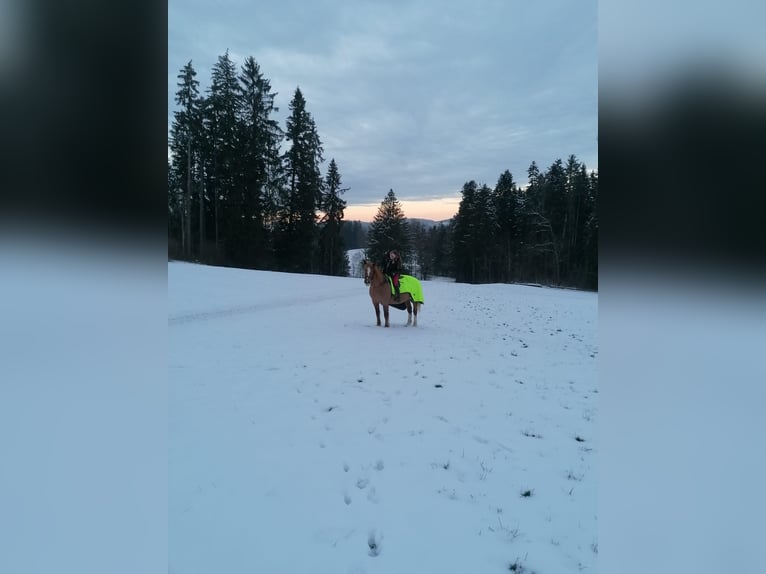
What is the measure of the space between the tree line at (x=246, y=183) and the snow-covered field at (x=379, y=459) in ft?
62.5

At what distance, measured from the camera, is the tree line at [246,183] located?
75.2 ft

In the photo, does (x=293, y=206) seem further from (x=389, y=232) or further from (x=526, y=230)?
(x=526, y=230)

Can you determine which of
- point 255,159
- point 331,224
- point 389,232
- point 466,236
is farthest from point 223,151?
point 466,236

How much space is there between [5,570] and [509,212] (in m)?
41.0

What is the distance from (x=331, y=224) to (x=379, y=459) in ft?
112

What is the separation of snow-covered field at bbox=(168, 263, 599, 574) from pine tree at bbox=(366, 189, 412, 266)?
32.4 m

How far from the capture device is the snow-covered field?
A: 6.32ft

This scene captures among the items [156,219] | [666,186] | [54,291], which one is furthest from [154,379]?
[666,186]

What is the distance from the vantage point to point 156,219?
185cm

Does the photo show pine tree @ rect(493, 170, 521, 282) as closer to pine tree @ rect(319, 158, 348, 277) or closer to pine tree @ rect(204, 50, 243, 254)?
pine tree @ rect(319, 158, 348, 277)

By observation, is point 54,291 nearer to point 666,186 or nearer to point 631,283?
point 631,283

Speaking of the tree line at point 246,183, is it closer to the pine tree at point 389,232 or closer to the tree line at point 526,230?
the pine tree at point 389,232

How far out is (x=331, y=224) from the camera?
35375 millimetres

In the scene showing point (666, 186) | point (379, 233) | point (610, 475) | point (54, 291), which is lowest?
point (610, 475)
